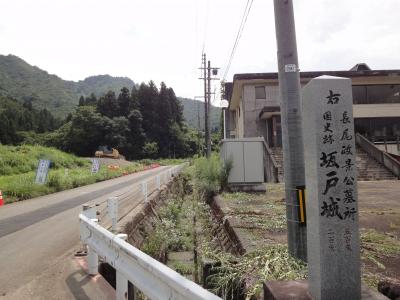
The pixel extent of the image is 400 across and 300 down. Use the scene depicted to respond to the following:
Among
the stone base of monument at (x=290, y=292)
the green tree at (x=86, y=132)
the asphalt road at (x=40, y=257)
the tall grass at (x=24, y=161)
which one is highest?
the green tree at (x=86, y=132)

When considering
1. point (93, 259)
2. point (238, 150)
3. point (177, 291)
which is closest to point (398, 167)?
point (238, 150)

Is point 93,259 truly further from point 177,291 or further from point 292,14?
point 292,14

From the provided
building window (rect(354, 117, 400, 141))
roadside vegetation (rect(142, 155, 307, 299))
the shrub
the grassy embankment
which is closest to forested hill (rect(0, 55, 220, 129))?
the grassy embankment

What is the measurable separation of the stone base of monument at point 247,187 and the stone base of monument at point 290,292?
12.7 metres

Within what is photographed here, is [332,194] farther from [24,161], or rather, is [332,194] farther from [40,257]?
[24,161]

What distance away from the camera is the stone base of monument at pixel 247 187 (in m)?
16.7

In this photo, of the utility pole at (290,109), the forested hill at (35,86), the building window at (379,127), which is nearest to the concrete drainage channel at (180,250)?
the utility pole at (290,109)

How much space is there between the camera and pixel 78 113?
9112 cm

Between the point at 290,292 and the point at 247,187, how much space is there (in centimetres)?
1302

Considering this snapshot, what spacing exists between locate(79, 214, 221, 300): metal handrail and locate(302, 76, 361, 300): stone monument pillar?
1.34 metres

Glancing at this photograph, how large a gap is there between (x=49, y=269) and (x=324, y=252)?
480 centimetres

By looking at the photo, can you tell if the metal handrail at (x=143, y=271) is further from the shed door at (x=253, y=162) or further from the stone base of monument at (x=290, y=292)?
the shed door at (x=253, y=162)

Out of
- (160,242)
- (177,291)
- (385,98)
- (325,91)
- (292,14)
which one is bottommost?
(160,242)

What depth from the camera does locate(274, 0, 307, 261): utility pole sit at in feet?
19.1
